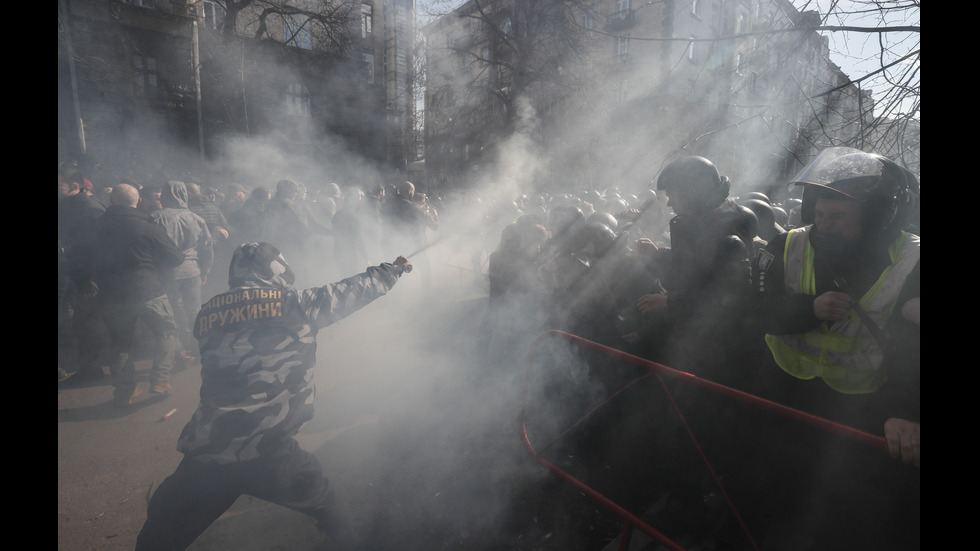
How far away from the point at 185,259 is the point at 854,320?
543 cm

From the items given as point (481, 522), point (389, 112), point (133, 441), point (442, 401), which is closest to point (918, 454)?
point (481, 522)

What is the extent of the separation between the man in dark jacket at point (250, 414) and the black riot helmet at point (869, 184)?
2309 millimetres

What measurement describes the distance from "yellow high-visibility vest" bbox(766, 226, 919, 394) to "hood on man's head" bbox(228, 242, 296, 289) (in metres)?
2.31

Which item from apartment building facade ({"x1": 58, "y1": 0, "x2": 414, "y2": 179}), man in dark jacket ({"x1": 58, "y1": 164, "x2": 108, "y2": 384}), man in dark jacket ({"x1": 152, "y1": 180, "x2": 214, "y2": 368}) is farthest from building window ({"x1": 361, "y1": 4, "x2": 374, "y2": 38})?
man in dark jacket ({"x1": 58, "y1": 164, "x2": 108, "y2": 384})

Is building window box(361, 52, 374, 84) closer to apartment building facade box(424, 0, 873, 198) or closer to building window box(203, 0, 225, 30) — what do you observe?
apartment building facade box(424, 0, 873, 198)

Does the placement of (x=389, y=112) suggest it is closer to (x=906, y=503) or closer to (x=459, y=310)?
(x=459, y=310)

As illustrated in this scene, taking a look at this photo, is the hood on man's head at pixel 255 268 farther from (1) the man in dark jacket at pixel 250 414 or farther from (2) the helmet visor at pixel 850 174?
(2) the helmet visor at pixel 850 174

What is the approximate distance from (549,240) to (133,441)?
372cm

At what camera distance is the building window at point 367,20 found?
19609mm

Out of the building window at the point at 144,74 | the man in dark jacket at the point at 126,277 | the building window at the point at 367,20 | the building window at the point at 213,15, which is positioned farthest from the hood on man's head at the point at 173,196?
the building window at the point at 367,20

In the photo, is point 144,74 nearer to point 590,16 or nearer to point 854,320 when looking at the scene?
point 590,16

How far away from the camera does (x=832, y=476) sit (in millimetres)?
1688

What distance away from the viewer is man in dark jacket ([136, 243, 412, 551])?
180 cm

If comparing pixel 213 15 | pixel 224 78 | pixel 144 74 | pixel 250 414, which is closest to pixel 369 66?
pixel 213 15
